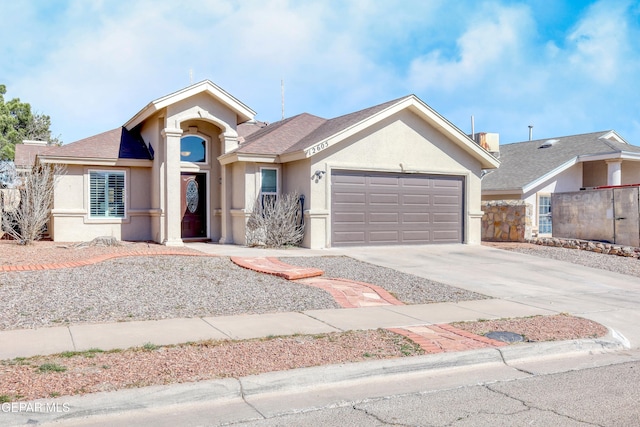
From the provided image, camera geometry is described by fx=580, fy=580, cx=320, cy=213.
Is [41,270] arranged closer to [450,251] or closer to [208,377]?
[208,377]

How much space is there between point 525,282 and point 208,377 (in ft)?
31.3

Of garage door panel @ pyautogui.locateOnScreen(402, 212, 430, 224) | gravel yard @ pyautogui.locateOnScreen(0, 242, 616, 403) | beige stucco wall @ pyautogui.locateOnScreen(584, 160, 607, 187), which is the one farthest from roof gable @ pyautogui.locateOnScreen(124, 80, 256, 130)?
beige stucco wall @ pyautogui.locateOnScreen(584, 160, 607, 187)

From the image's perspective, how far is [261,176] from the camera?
18.1m

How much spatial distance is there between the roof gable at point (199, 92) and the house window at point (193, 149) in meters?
1.41

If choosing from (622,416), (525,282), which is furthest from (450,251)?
(622,416)

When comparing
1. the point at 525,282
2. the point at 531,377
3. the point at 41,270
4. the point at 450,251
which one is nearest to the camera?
the point at 531,377

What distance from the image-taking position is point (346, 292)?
10.9 metres

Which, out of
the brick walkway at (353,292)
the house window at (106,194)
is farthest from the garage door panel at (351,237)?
the house window at (106,194)

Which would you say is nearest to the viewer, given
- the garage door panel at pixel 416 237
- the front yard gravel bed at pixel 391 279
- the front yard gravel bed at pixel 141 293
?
the front yard gravel bed at pixel 141 293

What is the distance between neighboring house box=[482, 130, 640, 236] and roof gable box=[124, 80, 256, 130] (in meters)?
11.9

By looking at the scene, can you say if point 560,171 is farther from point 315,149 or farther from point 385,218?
point 315,149

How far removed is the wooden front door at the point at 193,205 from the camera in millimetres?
19141

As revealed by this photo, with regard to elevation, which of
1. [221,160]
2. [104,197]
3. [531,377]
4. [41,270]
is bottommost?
[531,377]

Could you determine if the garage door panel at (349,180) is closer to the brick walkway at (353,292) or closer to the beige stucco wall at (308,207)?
the beige stucco wall at (308,207)
